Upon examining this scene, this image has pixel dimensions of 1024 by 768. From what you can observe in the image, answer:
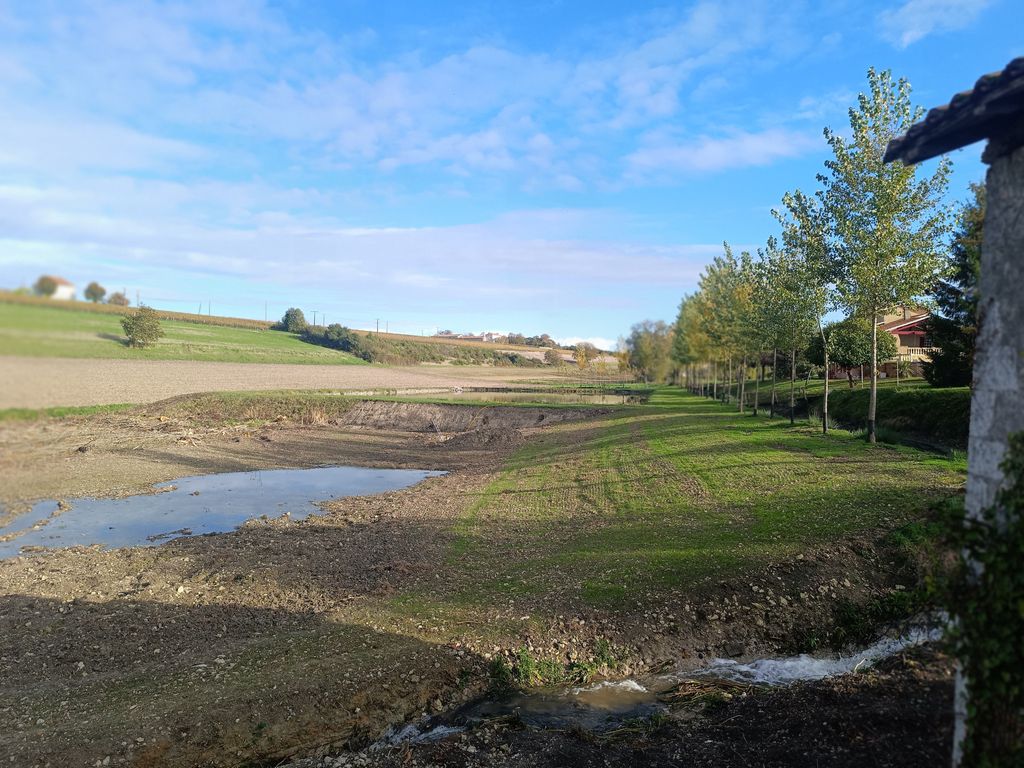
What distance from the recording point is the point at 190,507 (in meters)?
24.0

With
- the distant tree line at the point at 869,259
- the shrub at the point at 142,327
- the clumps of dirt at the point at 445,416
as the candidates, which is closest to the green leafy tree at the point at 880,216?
the distant tree line at the point at 869,259

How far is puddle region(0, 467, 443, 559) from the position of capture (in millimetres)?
19078

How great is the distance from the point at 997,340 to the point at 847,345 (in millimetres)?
37492

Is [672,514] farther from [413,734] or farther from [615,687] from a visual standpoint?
[413,734]

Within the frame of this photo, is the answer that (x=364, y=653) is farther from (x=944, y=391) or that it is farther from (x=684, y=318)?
(x=684, y=318)

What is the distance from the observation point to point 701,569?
1182 centimetres

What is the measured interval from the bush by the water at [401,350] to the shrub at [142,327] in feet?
185

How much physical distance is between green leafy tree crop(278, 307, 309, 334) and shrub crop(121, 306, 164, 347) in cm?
4893

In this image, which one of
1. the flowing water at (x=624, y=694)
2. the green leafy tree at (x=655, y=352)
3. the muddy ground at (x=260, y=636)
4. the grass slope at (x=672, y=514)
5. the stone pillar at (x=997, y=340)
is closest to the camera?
the stone pillar at (x=997, y=340)

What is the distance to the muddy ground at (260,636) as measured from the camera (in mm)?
7891

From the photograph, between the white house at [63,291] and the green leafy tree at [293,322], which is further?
the green leafy tree at [293,322]

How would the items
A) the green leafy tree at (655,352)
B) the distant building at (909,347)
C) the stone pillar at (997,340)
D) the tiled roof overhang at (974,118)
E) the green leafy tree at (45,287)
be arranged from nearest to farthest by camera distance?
the tiled roof overhang at (974,118) → the stone pillar at (997,340) → the green leafy tree at (45,287) → the distant building at (909,347) → the green leafy tree at (655,352)

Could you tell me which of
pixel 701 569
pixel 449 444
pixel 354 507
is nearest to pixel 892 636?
pixel 701 569

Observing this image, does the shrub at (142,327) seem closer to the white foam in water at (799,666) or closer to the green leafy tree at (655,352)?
the white foam in water at (799,666)
